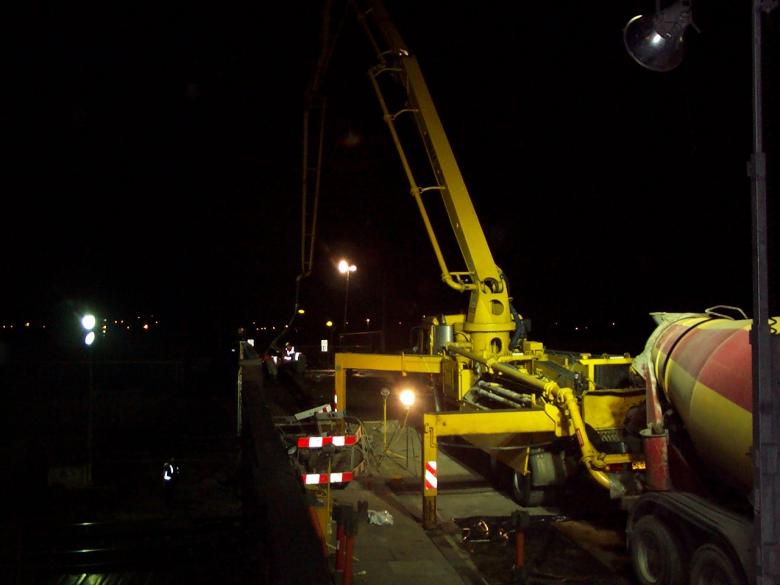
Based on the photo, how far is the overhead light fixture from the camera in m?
4.61

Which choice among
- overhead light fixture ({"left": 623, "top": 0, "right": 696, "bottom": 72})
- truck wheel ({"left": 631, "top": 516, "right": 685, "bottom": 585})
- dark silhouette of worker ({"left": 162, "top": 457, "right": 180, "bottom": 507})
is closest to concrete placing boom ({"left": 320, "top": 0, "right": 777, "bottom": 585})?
truck wheel ({"left": 631, "top": 516, "right": 685, "bottom": 585})

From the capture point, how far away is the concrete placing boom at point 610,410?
20.0ft

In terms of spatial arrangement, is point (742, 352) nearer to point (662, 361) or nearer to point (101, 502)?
point (662, 361)

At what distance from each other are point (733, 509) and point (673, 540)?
0.61 m

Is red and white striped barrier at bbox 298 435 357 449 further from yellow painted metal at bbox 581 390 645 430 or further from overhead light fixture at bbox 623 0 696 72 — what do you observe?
overhead light fixture at bbox 623 0 696 72

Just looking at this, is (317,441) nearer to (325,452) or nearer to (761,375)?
(325,452)

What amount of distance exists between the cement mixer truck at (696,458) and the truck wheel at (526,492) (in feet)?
8.80

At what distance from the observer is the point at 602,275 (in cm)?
3966

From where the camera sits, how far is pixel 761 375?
378 cm

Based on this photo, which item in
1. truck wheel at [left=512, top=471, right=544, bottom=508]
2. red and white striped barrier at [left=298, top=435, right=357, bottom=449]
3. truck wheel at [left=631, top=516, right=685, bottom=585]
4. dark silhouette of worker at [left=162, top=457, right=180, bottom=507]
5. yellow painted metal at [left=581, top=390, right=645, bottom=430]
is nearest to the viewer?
truck wheel at [left=631, top=516, right=685, bottom=585]

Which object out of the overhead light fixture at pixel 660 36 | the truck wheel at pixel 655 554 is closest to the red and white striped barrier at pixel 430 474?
the truck wheel at pixel 655 554

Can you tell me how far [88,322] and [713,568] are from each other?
1158cm

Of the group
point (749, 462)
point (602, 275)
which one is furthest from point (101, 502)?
point (602, 275)

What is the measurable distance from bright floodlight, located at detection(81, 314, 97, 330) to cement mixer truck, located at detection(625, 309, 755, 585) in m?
10.3
